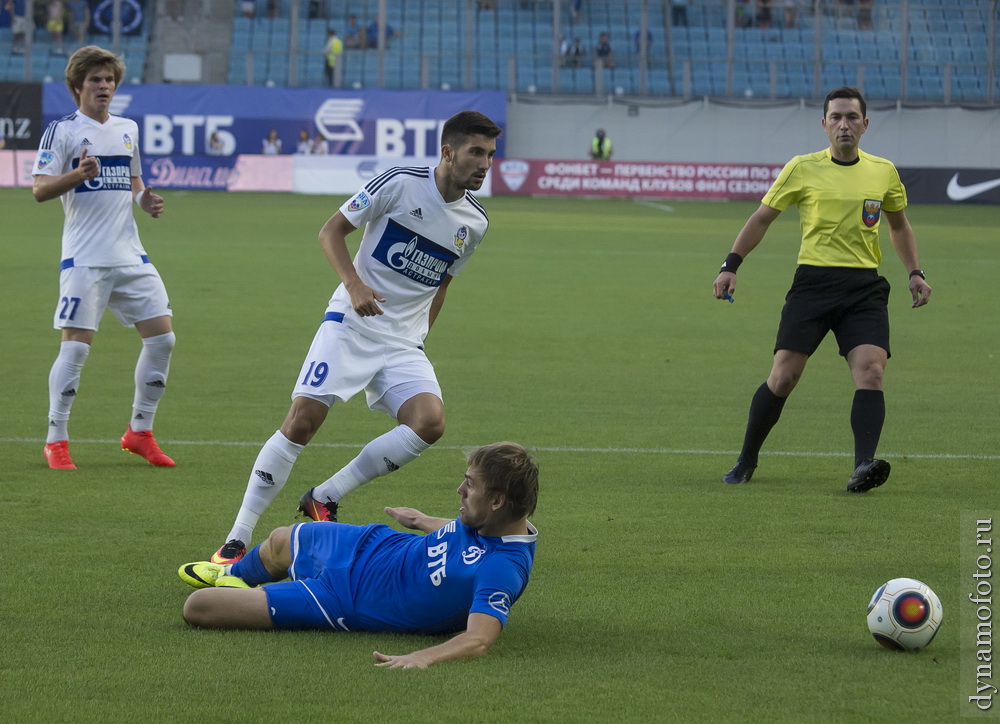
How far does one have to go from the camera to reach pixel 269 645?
4422 millimetres

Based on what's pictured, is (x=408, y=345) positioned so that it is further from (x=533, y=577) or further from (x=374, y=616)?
(x=374, y=616)

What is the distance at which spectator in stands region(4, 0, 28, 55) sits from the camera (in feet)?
140

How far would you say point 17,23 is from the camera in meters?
43.1

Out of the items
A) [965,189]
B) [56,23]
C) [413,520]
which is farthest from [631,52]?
[413,520]

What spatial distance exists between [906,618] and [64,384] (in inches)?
189

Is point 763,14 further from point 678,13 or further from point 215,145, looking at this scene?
point 215,145

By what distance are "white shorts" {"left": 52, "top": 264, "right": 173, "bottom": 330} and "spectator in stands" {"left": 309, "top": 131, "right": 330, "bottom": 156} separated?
33.5 metres

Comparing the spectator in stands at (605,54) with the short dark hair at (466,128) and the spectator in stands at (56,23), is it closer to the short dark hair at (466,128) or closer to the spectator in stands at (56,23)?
the spectator in stands at (56,23)

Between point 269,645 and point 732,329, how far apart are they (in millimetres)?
10034

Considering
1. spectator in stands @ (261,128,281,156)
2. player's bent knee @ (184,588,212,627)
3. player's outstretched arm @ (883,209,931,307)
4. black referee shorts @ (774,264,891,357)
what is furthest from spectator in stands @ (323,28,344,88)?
player's bent knee @ (184,588,212,627)

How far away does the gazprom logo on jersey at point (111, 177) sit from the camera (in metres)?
7.45

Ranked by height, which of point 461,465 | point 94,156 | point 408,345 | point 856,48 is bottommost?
point 461,465

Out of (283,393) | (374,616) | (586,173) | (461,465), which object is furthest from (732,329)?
(586,173)

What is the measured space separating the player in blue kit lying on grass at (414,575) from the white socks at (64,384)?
2967 mm
